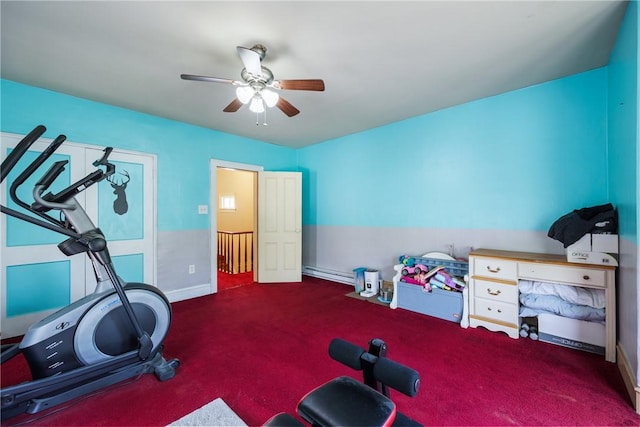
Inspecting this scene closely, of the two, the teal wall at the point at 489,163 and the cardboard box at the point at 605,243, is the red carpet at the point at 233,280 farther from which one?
the cardboard box at the point at 605,243

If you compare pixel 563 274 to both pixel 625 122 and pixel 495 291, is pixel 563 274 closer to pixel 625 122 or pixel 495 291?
pixel 495 291

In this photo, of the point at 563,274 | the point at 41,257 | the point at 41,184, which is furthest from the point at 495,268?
the point at 41,257

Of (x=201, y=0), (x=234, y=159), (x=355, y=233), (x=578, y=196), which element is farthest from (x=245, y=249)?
(x=578, y=196)

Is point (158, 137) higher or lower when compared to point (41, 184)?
higher

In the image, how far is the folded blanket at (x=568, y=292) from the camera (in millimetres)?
2318

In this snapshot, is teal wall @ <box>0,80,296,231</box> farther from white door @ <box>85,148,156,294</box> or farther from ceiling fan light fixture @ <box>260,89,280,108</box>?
ceiling fan light fixture @ <box>260,89,280,108</box>

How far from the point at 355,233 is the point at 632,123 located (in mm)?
3346

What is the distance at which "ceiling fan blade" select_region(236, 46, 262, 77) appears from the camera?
1873 millimetres

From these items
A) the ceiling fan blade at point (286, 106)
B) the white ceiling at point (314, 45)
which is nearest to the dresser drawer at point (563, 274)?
the white ceiling at point (314, 45)

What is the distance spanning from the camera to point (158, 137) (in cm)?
371

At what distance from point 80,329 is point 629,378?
12.4ft

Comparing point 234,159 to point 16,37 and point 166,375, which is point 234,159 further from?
point 166,375

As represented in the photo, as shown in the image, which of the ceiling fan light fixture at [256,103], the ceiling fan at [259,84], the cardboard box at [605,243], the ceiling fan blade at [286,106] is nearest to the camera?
the ceiling fan at [259,84]

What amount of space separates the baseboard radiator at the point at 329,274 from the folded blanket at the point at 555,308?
8.07ft
